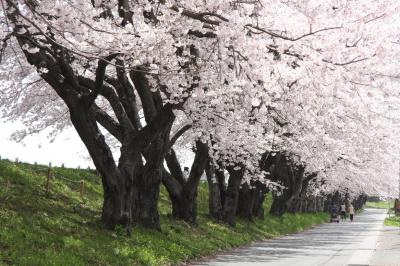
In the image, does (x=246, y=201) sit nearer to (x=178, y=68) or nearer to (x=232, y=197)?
(x=232, y=197)

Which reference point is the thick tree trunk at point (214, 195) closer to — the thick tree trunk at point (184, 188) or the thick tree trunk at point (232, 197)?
the thick tree trunk at point (232, 197)

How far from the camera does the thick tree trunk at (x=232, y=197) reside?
2769 centimetres

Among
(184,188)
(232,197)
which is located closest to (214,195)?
(232,197)

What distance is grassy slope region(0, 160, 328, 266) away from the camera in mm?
11711

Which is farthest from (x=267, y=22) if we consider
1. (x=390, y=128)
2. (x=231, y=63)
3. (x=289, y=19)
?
(x=390, y=128)

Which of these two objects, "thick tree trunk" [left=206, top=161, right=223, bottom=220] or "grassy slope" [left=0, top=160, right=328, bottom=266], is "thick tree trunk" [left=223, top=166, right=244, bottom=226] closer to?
"thick tree trunk" [left=206, top=161, right=223, bottom=220]

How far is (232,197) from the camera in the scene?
91.6 ft

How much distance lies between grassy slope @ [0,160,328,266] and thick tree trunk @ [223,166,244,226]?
335 cm

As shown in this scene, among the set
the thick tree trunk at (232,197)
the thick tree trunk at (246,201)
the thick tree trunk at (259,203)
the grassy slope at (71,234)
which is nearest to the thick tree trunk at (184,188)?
the grassy slope at (71,234)

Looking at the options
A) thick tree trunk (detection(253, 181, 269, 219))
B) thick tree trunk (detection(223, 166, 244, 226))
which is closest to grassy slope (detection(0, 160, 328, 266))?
thick tree trunk (detection(223, 166, 244, 226))

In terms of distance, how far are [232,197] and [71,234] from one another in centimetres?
1478

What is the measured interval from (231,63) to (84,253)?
6.10 meters

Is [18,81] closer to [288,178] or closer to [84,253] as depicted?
[84,253]

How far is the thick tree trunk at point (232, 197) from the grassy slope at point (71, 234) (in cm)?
335
